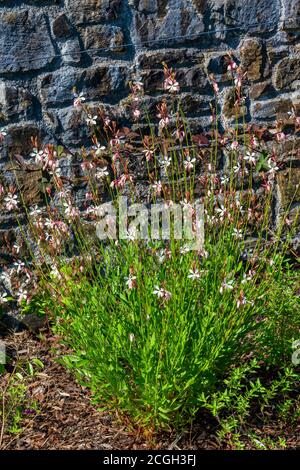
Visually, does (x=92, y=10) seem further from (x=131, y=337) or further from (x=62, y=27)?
(x=131, y=337)

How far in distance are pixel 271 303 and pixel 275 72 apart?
154 centimetres


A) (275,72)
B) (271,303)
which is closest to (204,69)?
(275,72)

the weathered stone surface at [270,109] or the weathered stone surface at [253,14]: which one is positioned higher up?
the weathered stone surface at [253,14]

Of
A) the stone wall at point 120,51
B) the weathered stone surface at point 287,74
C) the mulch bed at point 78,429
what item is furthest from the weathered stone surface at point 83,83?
the mulch bed at point 78,429

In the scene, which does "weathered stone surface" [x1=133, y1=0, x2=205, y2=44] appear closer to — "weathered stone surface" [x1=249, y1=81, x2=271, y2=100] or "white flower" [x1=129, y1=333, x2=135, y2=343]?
"weathered stone surface" [x1=249, y1=81, x2=271, y2=100]

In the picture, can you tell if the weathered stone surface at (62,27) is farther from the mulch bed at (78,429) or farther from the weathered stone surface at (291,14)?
the mulch bed at (78,429)

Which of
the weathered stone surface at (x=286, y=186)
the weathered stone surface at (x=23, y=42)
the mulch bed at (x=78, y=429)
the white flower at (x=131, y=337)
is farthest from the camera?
the weathered stone surface at (x=286, y=186)

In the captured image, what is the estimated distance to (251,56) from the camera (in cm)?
421

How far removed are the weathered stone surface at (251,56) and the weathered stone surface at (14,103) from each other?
1.28 m

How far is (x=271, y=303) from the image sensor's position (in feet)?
11.6

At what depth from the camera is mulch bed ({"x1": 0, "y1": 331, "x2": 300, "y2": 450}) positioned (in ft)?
10.4

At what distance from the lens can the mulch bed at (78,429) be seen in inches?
124

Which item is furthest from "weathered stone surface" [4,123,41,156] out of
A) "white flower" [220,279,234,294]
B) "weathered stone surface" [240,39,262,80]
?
"white flower" [220,279,234,294]
